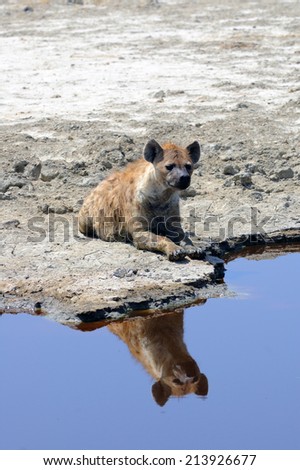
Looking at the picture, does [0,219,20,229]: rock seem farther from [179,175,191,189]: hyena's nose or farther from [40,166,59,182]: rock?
[179,175,191,189]: hyena's nose

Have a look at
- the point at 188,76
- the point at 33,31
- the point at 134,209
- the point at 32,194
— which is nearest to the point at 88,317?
the point at 134,209

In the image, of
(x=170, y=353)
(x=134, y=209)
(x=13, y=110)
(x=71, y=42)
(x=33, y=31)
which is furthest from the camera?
(x=33, y=31)

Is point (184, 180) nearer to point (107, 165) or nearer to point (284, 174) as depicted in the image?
point (284, 174)

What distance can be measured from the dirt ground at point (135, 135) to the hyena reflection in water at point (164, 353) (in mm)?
190

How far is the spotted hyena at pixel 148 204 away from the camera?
7.56 metres

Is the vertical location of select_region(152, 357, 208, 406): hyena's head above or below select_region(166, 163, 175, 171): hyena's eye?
below

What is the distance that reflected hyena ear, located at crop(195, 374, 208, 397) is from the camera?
5.77 m

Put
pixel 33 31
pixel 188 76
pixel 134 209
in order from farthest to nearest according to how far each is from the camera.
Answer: pixel 33 31 → pixel 188 76 → pixel 134 209

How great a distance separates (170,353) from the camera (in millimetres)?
6340

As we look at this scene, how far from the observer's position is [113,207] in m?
7.98

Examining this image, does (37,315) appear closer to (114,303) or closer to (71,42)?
(114,303)

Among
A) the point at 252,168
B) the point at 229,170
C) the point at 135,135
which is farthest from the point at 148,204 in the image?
the point at 135,135

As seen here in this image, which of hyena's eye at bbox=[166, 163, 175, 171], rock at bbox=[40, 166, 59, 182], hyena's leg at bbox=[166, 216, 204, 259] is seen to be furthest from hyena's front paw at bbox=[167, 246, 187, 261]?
rock at bbox=[40, 166, 59, 182]

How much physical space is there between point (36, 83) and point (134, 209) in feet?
17.0
